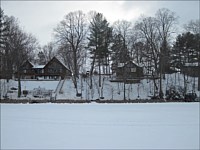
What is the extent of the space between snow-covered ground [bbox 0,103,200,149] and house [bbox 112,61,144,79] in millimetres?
27053

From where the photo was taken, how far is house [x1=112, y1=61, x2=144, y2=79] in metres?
38.7

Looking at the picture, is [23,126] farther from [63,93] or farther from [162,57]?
[162,57]

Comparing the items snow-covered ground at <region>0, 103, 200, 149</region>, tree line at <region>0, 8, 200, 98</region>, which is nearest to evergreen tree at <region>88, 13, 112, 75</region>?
tree line at <region>0, 8, 200, 98</region>

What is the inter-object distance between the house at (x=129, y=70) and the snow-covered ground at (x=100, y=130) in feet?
88.8

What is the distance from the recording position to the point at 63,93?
32.8m

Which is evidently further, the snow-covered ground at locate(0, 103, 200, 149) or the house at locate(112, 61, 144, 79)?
the house at locate(112, 61, 144, 79)

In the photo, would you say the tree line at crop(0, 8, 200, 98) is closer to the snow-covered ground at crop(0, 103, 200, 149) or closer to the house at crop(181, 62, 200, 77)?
the house at crop(181, 62, 200, 77)

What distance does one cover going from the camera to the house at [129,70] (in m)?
38.7

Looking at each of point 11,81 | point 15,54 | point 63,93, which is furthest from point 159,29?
point 11,81

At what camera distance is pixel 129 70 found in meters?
41.6

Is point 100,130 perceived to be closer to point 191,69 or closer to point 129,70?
point 129,70

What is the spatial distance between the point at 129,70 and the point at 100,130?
1320 inches

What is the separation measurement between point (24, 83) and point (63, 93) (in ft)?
26.3

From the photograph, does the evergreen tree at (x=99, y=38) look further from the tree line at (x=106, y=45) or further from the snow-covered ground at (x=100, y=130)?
the snow-covered ground at (x=100, y=130)
